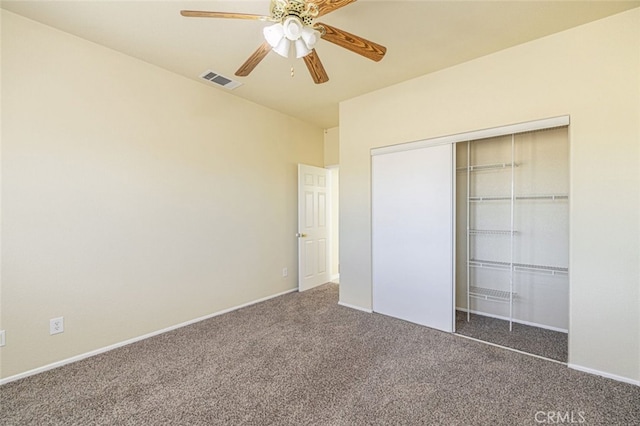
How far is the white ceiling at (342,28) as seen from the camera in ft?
6.68

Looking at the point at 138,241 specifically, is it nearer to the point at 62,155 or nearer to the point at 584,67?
the point at 62,155

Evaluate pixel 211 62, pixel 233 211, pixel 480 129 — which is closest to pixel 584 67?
pixel 480 129

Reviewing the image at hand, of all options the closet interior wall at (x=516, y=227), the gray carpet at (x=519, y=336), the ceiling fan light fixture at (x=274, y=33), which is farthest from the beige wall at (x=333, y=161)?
the ceiling fan light fixture at (x=274, y=33)

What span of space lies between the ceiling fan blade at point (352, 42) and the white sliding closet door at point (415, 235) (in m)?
1.48

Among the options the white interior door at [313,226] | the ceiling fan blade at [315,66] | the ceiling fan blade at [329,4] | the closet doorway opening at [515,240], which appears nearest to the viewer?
the ceiling fan blade at [329,4]

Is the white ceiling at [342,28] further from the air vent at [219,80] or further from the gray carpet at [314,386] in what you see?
the gray carpet at [314,386]

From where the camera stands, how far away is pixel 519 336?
282cm

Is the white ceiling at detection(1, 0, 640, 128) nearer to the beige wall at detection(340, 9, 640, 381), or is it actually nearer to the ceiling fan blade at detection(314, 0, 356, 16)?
the beige wall at detection(340, 9, 640, 381)

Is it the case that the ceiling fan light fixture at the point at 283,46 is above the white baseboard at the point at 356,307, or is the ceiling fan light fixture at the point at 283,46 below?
above

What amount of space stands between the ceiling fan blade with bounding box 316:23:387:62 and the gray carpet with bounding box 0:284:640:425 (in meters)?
2.35

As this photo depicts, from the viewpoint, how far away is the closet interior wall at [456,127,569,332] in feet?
9.51

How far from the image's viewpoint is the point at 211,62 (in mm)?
2791

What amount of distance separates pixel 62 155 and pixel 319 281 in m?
3.61

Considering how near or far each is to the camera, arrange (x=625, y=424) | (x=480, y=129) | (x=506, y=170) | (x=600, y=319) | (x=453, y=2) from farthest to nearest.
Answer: (x=506, y=170), (x=480, y=129), (x=600, y=319), (x=453, y=2), (x=625, y=424)
